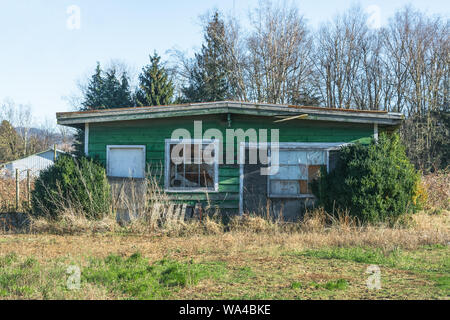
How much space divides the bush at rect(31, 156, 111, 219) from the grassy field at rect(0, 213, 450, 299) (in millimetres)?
842

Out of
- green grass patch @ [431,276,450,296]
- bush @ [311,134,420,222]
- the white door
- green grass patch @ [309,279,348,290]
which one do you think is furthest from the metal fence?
green grass patch @ [431,276,450,296]

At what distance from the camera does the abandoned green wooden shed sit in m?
10.5

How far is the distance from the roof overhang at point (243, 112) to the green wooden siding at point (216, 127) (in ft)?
1.15

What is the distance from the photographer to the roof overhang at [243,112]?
10.1m

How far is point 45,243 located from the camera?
26.9 feet

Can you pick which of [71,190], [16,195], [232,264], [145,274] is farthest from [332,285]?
[16,195]

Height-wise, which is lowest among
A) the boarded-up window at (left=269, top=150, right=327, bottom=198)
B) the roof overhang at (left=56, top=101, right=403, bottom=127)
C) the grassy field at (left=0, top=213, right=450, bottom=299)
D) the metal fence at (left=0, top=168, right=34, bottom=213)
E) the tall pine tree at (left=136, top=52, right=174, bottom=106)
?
the grassy field at (left=0, top=213, right=450, bottom=299)

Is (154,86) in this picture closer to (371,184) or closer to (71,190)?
(71,190)

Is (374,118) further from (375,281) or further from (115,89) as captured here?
A: (115,89)

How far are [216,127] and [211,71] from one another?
65.2 ft

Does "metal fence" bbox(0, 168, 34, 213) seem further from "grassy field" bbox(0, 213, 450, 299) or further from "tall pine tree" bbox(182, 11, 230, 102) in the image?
"tall pine tree" bbox(182, 11, 230, 102)

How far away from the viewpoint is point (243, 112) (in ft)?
33.9

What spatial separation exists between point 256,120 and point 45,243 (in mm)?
5830

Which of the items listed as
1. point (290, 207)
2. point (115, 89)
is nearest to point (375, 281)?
point (290, 207)
